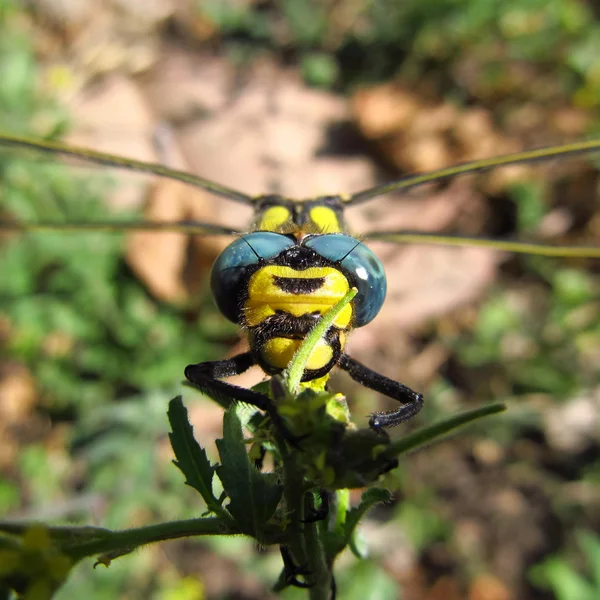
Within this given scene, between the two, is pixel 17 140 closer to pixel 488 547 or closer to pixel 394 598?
pixel 394 598

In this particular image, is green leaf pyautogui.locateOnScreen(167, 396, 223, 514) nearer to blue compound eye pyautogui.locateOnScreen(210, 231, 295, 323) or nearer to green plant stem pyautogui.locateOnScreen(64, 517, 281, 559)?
green plant stem pyautogui.locateOnScreen(64, 517, 281, 559)

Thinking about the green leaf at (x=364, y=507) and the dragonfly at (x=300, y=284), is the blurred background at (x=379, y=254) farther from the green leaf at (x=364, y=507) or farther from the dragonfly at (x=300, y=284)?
the green leaf at (x=364, y=507)

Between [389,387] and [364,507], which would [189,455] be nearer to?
[364,507]

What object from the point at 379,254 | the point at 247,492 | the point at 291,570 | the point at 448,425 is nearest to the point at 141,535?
the point at 247,492

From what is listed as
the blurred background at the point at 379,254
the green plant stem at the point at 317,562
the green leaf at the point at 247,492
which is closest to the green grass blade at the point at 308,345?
the green leaf at the point at 247,492

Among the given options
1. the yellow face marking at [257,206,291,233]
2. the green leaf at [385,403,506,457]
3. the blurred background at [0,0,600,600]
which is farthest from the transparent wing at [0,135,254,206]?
the green leaf at [385,403,506,457]

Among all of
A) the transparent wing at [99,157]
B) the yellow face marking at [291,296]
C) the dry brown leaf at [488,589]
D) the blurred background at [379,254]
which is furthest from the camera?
the blurred background at [379,254]
